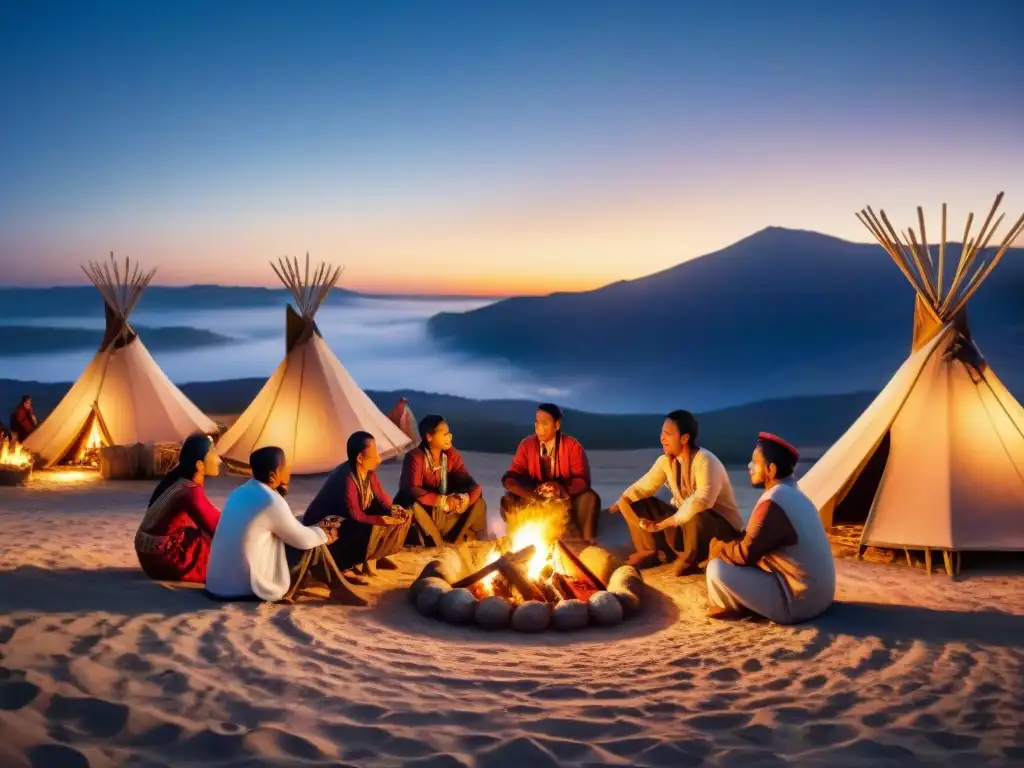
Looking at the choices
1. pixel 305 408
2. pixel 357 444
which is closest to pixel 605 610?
pixel 357 444

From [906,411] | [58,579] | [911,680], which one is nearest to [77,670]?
[58,579]

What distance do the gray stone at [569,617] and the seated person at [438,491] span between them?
169 centimetres

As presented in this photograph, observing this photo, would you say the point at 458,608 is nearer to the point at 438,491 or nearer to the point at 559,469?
the point at 438,491

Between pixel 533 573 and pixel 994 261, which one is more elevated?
pixel 994 261

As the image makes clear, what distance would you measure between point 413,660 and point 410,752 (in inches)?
37.0

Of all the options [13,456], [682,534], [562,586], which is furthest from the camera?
[13,456]

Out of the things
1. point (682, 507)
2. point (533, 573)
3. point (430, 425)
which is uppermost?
point (430, 425)

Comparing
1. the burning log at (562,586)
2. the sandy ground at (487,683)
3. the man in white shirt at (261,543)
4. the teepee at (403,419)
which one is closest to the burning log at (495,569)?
the burning log at (562,586)

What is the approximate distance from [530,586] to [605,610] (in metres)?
0.43

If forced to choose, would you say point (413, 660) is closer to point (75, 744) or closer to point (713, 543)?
point (75, 744)

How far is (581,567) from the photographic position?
5082 mm

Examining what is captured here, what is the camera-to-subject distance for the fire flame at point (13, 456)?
28.8 ft

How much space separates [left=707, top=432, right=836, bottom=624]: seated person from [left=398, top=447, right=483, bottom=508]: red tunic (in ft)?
7.06

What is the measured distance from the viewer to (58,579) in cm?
484
